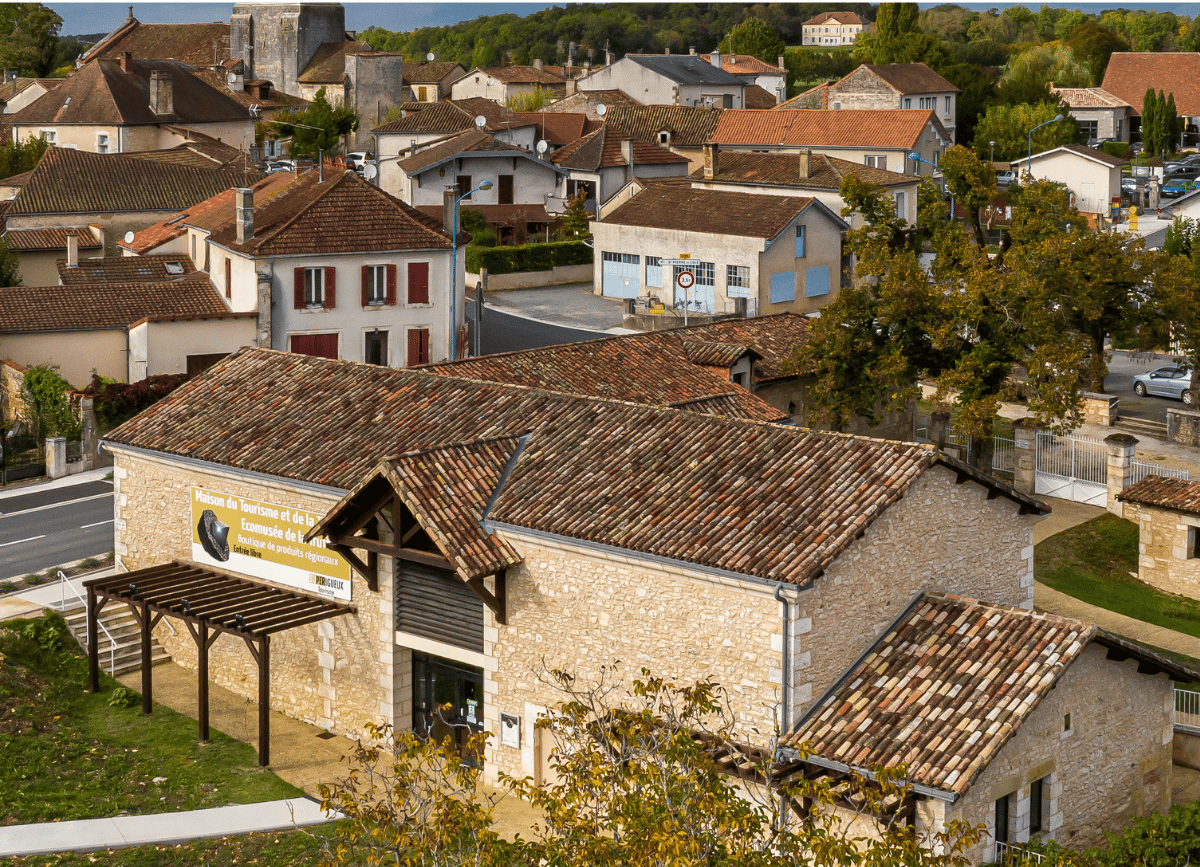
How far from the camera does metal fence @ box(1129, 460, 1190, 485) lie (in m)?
39.3

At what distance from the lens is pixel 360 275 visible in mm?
51844

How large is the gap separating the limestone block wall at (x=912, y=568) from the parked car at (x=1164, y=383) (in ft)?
92.5

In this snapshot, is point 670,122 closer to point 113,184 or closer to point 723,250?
point 723,250

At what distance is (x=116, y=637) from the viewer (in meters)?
31.6

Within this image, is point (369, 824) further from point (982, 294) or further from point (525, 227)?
point (525, 227)

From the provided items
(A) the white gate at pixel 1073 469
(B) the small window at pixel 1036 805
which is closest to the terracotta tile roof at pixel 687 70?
(A) the white gate at pixel 1073 469

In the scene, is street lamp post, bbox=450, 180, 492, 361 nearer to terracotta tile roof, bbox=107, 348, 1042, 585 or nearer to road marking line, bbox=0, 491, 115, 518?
road marking line, bbox=0, 491, 115, 518

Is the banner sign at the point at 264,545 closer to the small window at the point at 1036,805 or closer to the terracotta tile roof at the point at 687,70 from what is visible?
the small window at the point at 1036,805

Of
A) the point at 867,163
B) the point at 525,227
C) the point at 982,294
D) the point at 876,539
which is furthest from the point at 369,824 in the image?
the point at 867,163

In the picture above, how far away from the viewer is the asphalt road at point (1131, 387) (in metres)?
49.8

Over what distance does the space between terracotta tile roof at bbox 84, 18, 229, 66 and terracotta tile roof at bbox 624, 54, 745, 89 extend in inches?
1447

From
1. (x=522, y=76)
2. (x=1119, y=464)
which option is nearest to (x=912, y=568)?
(x=1119, y=464)

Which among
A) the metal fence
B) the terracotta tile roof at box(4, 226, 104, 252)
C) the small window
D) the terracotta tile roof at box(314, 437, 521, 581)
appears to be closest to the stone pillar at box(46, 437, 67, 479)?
the terracotta tile roof at box(4, 226, 104, 252)

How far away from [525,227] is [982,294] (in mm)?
41127
